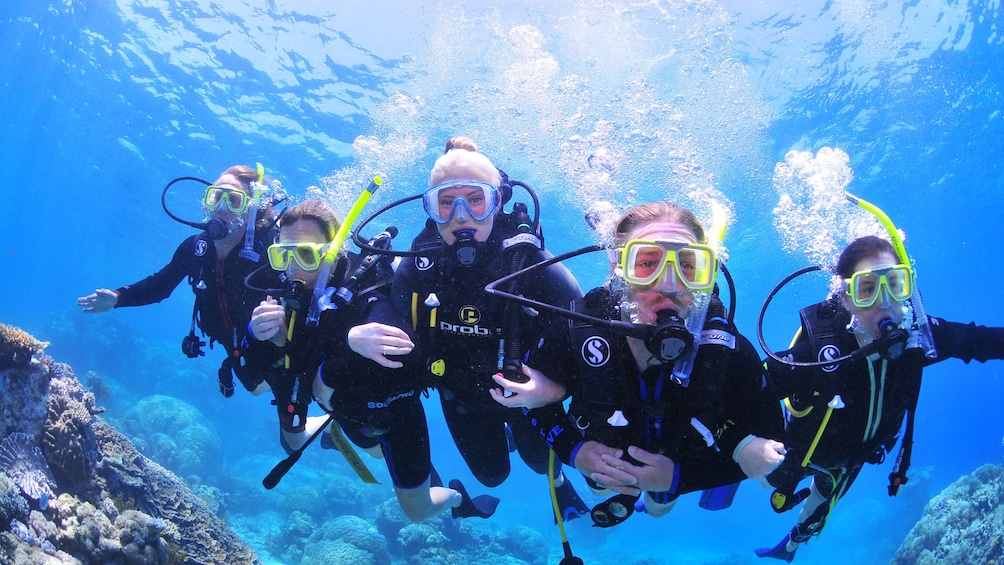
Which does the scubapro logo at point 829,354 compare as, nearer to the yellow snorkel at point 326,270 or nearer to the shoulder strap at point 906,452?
the shoulder strap at point 906,452

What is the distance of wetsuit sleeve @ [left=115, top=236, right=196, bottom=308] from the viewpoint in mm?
6242

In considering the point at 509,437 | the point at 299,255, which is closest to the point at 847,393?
the point at 509,437

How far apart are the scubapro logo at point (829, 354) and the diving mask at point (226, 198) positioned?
588cm

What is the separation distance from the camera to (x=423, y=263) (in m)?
4.17

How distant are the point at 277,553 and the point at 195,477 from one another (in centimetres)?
516

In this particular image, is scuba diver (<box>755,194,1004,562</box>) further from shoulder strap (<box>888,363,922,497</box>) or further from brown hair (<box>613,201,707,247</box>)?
brown hair (<box>613,201,707,247</box>)

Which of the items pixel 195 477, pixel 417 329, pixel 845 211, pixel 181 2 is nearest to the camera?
pixel 417 329

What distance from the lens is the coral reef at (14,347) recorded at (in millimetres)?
5289

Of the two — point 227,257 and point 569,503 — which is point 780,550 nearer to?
point 569,503

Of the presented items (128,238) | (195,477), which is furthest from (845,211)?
(128,238)

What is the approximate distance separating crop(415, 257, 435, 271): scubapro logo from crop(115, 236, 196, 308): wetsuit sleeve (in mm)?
3583

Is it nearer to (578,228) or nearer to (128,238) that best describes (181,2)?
(578,228)

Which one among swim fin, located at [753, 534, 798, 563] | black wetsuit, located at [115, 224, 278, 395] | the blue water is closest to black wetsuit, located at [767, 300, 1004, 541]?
swim fin, located at [753, 534, 798, 563]

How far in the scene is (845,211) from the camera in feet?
43.8
